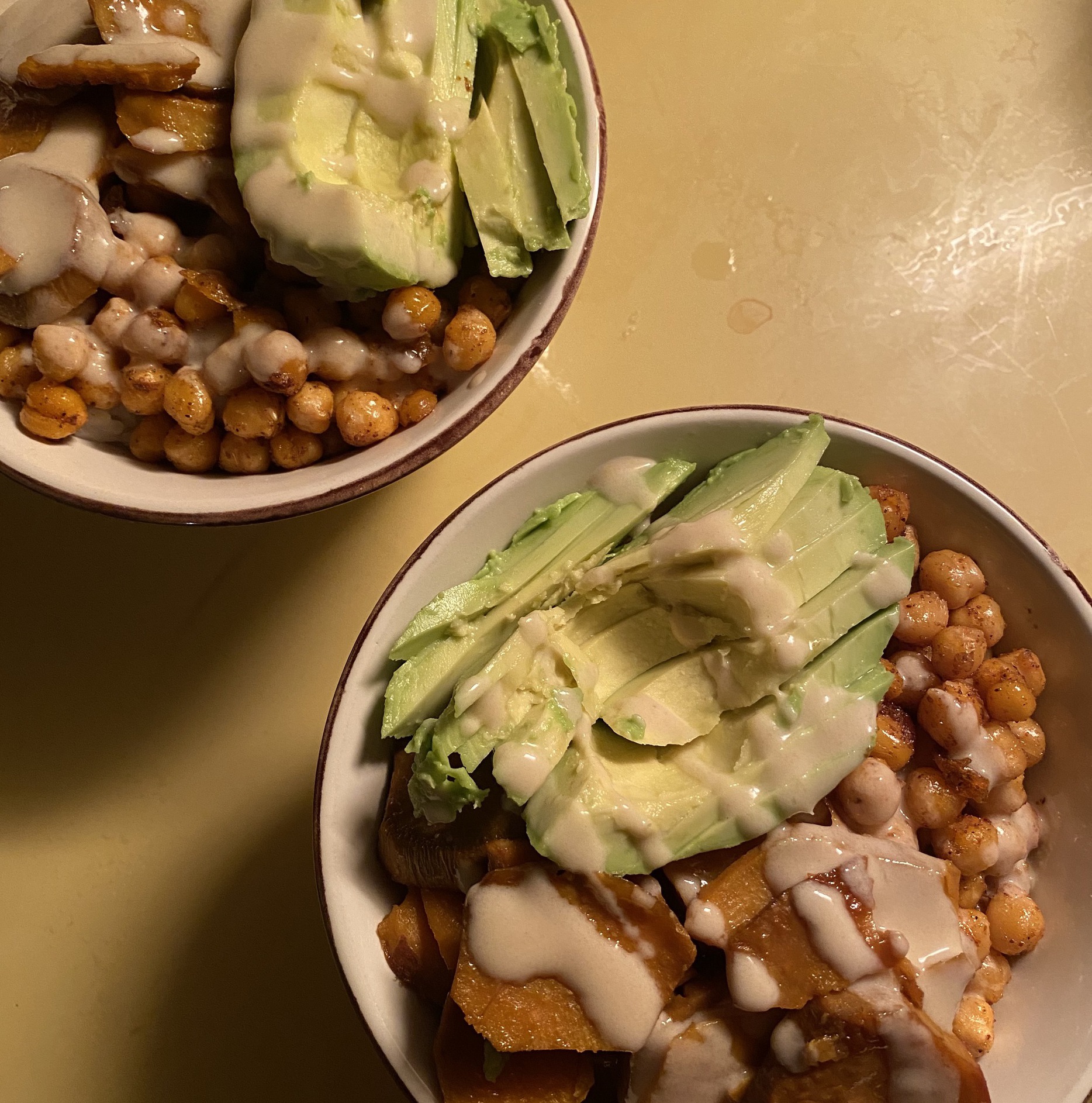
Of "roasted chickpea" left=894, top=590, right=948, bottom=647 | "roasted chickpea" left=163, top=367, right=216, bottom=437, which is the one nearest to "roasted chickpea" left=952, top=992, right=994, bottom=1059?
"roasted chickpea" left=894, top=590, right=948, bottom=647

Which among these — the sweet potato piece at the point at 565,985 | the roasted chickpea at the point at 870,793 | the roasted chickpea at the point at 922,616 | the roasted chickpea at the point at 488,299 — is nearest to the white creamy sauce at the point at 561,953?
the sweet potato piece at the point at 565,985

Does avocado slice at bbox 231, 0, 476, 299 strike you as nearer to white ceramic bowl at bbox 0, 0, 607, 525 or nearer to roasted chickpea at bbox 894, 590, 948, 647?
white ceramic bowl at bbox 0, 0, 607, 525

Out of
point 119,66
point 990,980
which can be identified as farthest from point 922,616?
point 119,66

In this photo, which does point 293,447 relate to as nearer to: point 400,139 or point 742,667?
point 400,139

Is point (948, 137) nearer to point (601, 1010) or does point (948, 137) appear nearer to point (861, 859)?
point (861, 859)

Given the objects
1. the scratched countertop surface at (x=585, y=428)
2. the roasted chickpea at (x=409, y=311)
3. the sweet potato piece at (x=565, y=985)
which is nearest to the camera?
the sweet potato piece at (x=565, y=985)

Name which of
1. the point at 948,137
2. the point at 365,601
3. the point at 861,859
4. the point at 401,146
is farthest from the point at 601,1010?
the point at 948,137

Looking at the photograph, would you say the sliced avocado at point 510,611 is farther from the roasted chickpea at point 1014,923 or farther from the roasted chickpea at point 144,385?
the roasted chickpea at point 1014,923
